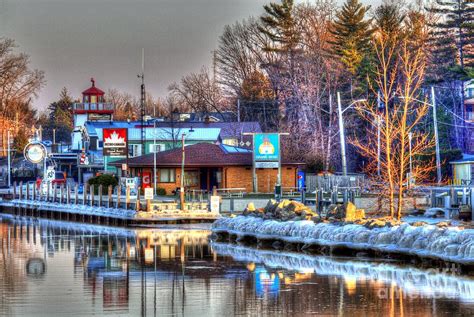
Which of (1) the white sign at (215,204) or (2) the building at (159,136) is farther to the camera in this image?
(2) the building at (159,136)

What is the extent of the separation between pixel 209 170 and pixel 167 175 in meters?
3.72

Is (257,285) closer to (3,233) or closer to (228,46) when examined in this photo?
(3,233)

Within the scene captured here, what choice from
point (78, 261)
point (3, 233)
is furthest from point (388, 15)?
point (78, 261)

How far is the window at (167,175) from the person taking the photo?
319ft

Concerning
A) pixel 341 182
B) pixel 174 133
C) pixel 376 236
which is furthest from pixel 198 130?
pixel 376 236

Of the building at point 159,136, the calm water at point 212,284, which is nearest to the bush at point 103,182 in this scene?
the building at point 159,136

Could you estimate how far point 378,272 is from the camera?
120ft

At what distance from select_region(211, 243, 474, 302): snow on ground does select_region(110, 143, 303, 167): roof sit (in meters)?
48.8

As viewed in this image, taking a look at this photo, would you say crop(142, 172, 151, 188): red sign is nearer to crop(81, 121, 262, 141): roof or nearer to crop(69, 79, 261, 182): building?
crop(69, 79, 261, 182): building

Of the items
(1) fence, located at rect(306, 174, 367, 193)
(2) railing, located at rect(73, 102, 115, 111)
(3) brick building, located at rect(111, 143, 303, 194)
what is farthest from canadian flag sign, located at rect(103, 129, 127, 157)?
(2) railing, located at rect(73, 102, 115, 111)

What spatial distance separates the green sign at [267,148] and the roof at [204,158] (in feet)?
15.6

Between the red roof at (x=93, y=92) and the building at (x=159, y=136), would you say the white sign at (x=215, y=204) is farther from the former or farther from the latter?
the red roof at (x=93, y=92)

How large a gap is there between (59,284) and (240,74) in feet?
330

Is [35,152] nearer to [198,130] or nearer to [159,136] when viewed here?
[159,136]
